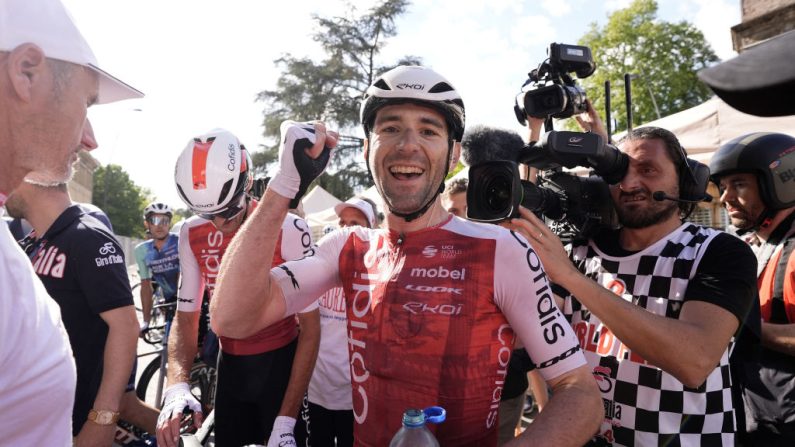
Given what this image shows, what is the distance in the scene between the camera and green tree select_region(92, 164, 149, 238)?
230 ft

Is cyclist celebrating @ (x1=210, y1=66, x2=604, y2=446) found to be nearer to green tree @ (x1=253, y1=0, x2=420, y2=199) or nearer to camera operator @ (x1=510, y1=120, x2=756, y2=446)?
camera operator @ (x1=510, y1=120, x2=756, y2=446)

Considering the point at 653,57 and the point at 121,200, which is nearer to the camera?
the point at 653,57

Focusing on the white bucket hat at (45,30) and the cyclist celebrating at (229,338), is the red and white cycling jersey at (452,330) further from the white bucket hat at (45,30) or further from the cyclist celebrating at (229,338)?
the white bucket hat at (45,30)

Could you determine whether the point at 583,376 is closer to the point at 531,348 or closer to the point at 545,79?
the point at 531,348

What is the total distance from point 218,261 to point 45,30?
2277mm

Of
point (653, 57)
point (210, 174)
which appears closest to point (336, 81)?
point (653, 57)

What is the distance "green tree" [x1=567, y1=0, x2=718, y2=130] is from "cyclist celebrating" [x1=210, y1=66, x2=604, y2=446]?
91.5 ft

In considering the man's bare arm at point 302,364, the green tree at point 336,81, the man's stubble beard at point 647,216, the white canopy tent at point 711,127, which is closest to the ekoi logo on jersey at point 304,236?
the man's bare arm at point 302,364

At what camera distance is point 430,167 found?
206 cm

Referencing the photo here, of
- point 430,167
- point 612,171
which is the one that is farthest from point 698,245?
point 430,167

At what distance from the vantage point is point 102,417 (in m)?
2.43

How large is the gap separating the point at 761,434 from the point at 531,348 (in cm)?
199

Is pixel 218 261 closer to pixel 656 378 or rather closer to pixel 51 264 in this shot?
pixel 51 264

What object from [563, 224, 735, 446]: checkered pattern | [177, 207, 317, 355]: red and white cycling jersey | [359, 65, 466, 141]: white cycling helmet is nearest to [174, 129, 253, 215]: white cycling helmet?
[177, 207, 317, 355]: red and white cycling jersey
